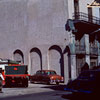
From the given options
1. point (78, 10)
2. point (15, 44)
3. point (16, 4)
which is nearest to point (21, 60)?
point (15, 44)

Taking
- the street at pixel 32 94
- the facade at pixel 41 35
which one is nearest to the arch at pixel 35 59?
the facade at pixel 41 35

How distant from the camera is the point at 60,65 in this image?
29.0 meters

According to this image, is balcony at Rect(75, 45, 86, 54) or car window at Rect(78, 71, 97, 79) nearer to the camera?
car window at Rect(78, 71, 97, 79)

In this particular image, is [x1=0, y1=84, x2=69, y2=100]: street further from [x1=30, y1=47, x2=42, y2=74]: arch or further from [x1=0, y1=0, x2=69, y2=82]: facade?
[x1=30, y1=47, x2=42, y2=74]: arch

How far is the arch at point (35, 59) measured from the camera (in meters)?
30.2

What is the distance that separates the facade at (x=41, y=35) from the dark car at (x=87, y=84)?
1525 cm

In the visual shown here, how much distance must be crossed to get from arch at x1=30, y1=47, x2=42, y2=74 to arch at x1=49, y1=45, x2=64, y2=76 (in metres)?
→ 1.43

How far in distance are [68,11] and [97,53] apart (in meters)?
6.73

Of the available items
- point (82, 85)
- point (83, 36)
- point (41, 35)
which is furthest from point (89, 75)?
point (83, 36)

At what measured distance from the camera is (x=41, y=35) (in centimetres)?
3014

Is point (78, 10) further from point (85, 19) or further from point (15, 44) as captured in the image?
point (15, 44)

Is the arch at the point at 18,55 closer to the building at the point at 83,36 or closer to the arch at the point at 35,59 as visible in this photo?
the arch at the point at 35,59

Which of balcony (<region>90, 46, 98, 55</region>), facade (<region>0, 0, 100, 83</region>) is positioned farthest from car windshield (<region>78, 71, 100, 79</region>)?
balcony (<region>90, 46, 98, 55</region>)

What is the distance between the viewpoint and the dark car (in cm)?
1183
